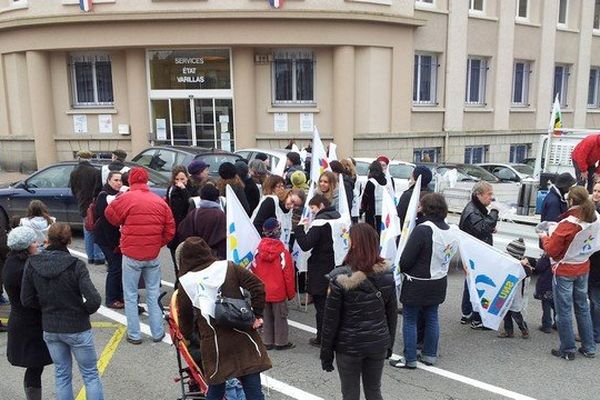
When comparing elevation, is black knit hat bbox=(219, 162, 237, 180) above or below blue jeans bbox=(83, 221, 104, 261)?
above

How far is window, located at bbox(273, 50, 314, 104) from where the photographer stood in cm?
1883

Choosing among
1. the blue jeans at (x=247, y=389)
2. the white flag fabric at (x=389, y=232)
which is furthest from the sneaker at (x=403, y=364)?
the blue jeans at (x=247, y=389)

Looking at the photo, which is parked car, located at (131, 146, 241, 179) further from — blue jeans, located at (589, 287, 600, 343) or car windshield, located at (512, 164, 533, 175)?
car windshield, located at (512, 164, 533, 175)

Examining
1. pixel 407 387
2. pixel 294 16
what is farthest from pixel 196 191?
pixel 294 16

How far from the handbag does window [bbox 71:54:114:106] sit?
58.4 ft

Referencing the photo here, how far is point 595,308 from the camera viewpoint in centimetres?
573

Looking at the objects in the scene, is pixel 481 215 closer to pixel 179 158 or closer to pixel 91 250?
pixel 91 250

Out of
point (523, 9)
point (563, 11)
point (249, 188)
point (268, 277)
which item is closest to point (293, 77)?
point (523, 9)

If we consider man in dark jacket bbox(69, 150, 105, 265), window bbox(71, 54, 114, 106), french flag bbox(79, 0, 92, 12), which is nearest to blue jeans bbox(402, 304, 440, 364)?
man in dark jacket bbox(69, 150, 105, 265)

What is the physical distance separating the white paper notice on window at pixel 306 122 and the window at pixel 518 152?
9894mm

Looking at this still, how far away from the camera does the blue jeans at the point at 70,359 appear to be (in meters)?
4.02

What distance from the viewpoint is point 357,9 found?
17.9 meters

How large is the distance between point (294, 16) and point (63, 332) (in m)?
15.1

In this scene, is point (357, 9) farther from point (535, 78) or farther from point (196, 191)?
point (196, 191)
